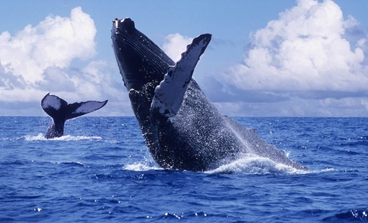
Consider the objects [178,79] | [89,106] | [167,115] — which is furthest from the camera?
[89,106]

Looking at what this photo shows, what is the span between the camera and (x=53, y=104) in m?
17.7

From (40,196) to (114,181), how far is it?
148 centimetres

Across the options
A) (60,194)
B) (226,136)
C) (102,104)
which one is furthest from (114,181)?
(102,104)

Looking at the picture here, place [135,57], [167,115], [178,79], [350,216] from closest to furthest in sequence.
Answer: [350,216], [178,79], [167,115], [135,57]

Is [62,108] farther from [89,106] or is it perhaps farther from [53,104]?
[89,106]

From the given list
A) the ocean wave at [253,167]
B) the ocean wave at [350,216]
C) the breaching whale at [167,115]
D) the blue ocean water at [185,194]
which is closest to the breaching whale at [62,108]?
the blue ocean water at [185,194]

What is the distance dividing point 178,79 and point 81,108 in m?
9.70

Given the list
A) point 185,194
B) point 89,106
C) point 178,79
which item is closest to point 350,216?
point 185,194

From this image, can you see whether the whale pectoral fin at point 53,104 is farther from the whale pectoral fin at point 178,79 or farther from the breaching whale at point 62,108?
the whale pectoral fin at point 178,79

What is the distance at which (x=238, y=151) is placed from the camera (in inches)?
380

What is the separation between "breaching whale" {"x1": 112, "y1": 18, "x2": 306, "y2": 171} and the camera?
8.83 m

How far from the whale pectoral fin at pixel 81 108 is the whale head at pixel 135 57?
672 centimetres

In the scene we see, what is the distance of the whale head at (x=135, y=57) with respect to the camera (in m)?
8.84

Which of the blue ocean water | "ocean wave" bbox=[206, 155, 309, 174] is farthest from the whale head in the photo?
"ocean wave" bbox=[206, 155, 309, 174]
